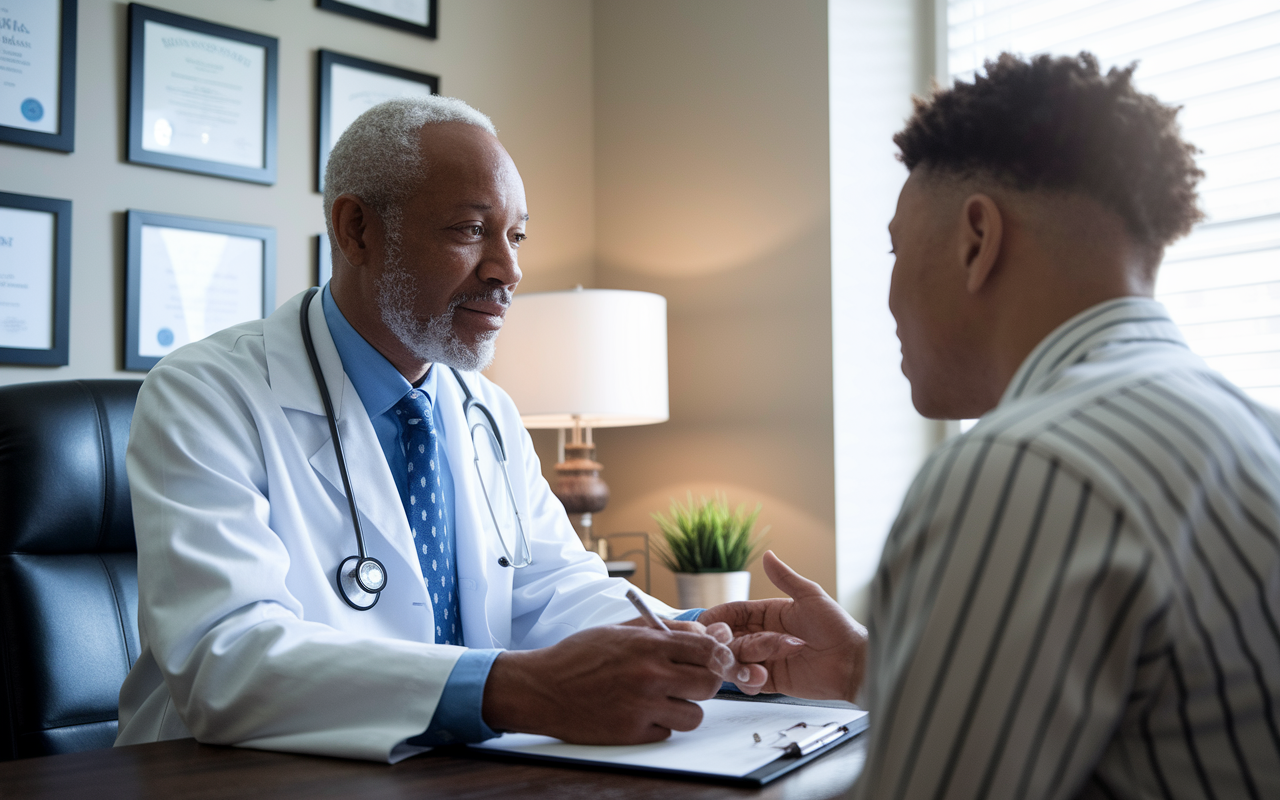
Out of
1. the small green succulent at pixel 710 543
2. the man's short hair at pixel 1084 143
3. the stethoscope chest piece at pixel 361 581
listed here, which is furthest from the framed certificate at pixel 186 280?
the man's short hair at pixel 1084 143

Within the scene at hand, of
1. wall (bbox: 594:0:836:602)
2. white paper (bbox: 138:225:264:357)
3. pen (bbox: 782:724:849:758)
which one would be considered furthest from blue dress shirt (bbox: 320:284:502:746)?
wall (bbox: 594:0:836:602)

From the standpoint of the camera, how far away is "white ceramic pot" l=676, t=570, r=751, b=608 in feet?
8.42

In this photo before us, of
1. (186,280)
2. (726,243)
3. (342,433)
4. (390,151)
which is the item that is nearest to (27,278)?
(186,280)

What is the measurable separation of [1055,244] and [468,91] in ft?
8.80

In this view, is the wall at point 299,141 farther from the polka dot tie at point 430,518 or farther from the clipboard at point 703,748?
the clipboard at point 703,748

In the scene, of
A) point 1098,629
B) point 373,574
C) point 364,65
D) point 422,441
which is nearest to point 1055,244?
point 1098,629

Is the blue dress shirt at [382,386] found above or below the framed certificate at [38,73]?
below

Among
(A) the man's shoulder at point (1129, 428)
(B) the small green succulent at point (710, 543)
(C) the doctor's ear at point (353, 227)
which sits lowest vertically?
(B) the small green succulent at point (710, 543)

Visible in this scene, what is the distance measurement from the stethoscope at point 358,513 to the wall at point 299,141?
112 centimetres

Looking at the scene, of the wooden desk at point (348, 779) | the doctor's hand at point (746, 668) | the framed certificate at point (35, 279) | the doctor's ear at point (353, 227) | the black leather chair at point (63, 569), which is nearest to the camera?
the wooden desk at point (348, 779)

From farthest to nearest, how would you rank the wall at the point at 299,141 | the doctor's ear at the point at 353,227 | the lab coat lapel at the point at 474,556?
the wall at the point at 299,141 < the doctor's ear at the point at 353,227 < the lab coat lapel at the point at 474,556

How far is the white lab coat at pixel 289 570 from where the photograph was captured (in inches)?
38.4

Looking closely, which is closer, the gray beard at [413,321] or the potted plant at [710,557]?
the gray beard at [413,321]

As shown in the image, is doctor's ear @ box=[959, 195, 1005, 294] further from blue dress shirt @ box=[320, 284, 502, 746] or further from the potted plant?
the potted plant
